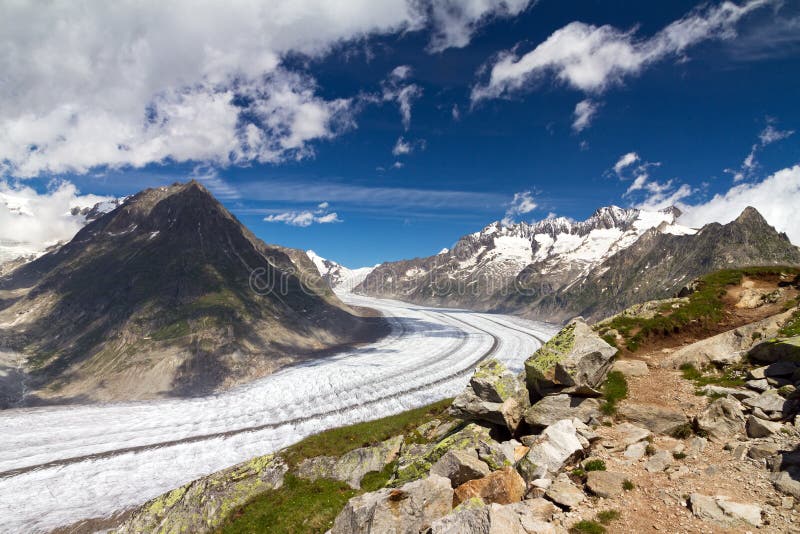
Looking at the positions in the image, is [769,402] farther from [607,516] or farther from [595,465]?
[607,516]

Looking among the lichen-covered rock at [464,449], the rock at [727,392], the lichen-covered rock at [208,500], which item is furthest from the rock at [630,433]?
the lichen-covered rock at [208,500]

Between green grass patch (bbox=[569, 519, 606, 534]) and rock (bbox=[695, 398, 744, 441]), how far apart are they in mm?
7098

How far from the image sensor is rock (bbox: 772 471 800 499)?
10844 mm

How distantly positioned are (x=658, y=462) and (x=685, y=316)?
20408mm

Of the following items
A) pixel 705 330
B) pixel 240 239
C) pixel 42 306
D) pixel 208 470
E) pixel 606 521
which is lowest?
pixel 208 470

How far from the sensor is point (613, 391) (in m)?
20.5

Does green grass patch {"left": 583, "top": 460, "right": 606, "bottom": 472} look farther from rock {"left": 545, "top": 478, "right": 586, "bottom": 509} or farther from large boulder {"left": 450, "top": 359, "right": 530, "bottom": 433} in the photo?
large boulder {"left": 450, "top": 359, "right": 530, "bottom": 433}

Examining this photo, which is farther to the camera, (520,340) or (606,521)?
(520,340)

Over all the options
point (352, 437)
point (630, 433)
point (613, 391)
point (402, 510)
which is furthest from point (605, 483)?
point (352, 437)

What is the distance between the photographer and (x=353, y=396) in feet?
256

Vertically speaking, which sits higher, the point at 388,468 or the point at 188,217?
the point at 188,217

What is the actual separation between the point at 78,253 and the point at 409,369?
19534 cm

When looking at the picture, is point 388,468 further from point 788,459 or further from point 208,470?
point 208,470

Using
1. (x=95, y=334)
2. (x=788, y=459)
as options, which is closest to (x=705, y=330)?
(x=788, y=459)
